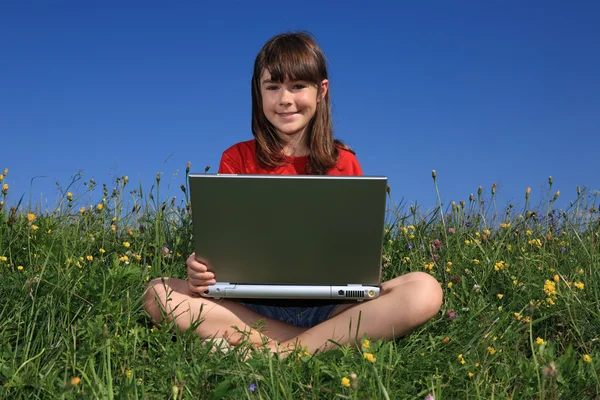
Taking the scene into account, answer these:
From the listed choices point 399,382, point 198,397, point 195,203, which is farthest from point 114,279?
point 399,382

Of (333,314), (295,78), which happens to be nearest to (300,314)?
(333,314)

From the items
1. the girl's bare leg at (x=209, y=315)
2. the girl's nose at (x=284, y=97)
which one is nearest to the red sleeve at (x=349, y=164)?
the girl's nose at (x=284, y=97)

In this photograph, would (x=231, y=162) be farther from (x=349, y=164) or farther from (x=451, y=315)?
(x=451, y=315)

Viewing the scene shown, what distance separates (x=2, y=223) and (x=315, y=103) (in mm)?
2097

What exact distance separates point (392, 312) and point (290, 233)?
0.76m

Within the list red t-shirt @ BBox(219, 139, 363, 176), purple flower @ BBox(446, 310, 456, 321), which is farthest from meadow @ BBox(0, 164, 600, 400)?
red t-shirt @ BBox(219, 139, 363, 176)

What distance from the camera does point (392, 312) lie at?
3152 millimetres

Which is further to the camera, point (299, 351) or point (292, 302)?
point (292, 302)

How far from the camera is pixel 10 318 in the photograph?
282 cm

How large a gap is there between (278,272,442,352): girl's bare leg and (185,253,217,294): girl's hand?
506mm

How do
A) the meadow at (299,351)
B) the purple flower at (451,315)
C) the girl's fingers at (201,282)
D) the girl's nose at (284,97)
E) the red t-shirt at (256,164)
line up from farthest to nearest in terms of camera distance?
the red t-shirt at (256,164)
the girl's nose at (284,97)
the purple flower at (451,315)
the girl's fingers at (201,282)
the meadow at (299,351)

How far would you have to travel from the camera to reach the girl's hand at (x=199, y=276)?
2977 mm

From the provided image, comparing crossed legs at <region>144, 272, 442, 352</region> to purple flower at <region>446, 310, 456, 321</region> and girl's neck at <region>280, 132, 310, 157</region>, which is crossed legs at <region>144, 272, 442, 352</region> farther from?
girl's neck at <region>280, 132, 310, 157</region>

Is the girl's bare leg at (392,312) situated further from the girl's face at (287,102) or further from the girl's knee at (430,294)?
the girl's face at (287,102)
